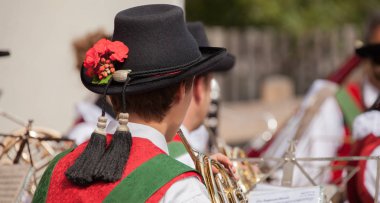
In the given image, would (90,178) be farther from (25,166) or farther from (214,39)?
(214,39)

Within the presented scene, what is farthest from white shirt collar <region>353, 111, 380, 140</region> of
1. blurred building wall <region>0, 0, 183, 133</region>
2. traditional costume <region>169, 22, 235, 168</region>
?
blurred building wall <region>0, 0, 183, 133</region>

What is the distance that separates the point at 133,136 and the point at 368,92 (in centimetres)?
293

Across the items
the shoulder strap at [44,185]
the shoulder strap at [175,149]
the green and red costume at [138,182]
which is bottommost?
the shoulder strap at [175,149]

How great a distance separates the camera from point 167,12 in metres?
2.55

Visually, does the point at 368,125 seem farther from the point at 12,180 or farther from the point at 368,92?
the point at 368,92

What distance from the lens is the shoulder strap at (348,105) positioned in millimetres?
5160

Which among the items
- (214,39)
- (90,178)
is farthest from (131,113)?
(214,39)

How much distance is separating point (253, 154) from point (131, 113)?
2.52m

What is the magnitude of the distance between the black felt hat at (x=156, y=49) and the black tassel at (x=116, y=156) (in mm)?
120

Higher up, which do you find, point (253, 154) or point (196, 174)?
point (196, 174)

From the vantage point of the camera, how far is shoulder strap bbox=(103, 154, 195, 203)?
235 cm

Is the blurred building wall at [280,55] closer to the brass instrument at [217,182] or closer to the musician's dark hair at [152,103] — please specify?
the brass instrument at [217,182]

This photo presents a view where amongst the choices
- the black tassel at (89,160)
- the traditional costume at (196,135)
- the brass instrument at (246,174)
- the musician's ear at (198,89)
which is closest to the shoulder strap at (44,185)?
the black tassel at (89,160)

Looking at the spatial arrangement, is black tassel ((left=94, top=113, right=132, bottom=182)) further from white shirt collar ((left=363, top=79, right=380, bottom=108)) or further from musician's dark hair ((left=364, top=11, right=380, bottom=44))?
musician's dark hair ((left=364, top=11, right=380, bottom=44))
